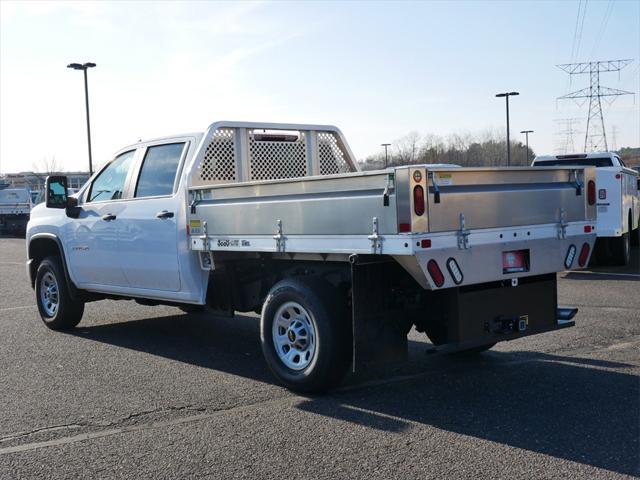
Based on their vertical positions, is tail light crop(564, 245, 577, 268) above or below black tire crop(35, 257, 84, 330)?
above

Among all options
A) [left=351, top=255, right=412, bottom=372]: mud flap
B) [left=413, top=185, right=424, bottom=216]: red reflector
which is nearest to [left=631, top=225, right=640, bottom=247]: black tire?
[left=351, top=255, right=412, bottom=372]: mud flap

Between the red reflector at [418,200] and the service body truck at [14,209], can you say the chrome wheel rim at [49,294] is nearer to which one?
the red reflector at [418,200]

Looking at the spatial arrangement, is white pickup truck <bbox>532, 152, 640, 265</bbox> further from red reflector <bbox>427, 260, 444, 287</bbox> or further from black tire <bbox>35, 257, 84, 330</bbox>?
red reflector <bbox>427, 260, 444, 287</bbox>

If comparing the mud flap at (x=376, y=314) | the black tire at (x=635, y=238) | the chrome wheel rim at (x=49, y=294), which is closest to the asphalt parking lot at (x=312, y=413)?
the mud flap at (x=376, y=314)

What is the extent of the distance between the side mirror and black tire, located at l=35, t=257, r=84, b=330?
91 centimetres

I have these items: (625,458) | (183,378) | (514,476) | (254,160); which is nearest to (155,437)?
(183,378)

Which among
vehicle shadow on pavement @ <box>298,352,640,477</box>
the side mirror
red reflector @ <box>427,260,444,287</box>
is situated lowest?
vehicle shadow on pavement @ <box>298,352,640,477</box>

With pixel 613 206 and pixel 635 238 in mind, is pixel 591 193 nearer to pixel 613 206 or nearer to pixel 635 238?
pixel 613 206

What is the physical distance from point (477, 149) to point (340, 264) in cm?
5394

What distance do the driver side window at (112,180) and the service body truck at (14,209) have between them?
28.8 m

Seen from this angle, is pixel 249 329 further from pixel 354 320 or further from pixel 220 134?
pixel 354 320

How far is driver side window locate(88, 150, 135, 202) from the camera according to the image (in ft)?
27.6

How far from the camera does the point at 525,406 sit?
5672 mm

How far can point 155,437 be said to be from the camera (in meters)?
5.21
